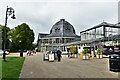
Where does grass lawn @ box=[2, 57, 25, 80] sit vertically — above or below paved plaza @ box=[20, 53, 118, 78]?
above

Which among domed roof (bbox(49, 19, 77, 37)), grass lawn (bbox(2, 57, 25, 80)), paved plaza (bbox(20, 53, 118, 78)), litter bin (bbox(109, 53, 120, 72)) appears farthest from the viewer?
domed roof (bbox(49, 19, 77, 37))

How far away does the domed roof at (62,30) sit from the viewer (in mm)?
113581

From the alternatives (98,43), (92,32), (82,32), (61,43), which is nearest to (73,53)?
(98,43)

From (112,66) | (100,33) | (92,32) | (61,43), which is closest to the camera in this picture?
(112,66)

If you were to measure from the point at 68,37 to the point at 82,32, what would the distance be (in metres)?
35.3

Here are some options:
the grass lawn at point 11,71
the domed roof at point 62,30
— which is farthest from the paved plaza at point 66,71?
the domed roof at point 62,30

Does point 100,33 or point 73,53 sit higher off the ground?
point 100,33

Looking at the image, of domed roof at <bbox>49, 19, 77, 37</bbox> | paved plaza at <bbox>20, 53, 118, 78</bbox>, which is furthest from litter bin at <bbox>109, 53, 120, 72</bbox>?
domed roof at <bbox>49, 19, 77, 37</bbox>

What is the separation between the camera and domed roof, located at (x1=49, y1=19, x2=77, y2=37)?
113581 mm

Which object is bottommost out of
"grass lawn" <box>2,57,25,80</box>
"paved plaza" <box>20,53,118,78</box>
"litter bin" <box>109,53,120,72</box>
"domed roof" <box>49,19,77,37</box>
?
"paved plaza" <box>20,53,118,78</box>

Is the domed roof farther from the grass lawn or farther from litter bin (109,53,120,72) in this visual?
litter bin (109,53,120,72)

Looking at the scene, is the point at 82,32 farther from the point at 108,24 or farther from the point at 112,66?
the point at 112,66

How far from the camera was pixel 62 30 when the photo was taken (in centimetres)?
11619

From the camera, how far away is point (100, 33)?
6259 centimetres
